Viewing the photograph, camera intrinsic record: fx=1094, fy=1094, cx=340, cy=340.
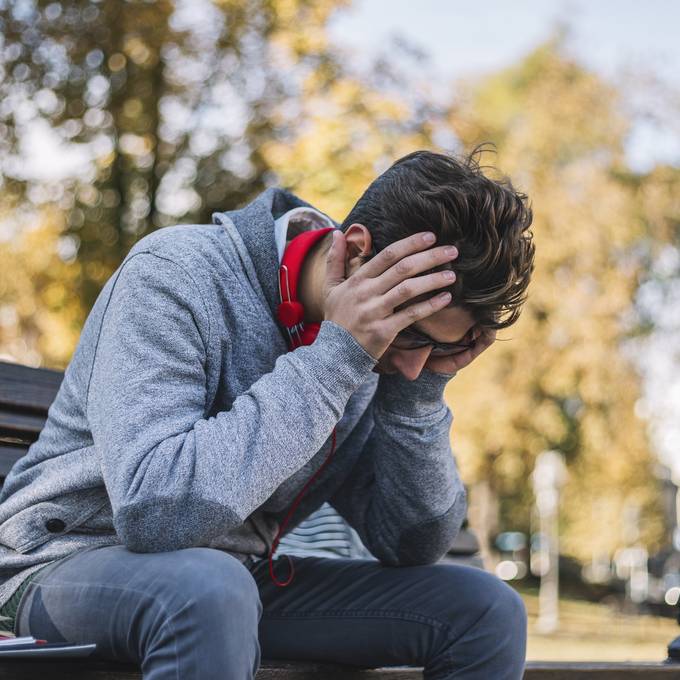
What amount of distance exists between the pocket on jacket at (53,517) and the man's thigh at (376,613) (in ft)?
1.71

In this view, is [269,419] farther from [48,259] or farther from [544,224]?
[544,224]

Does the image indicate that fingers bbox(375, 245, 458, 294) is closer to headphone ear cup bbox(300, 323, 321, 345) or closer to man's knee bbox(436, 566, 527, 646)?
headphone ear cup bbox(300, 323, 321, 345)

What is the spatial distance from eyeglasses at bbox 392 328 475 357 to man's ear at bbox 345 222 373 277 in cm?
17

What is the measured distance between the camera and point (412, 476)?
2.52 metres

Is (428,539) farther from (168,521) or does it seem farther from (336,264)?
(168,521)

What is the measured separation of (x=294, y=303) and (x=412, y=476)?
49 centimetres

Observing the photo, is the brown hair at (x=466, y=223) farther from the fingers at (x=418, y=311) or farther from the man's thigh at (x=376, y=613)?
the man's thigh at (x=376, y=613)

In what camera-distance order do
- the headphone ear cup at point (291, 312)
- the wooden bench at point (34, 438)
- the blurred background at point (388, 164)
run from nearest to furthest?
the headphone ear cup at point (291, 312)
the wooden bench at point (34, 438)
the blurred background at point (388, 164)

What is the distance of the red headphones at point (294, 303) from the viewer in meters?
2.40

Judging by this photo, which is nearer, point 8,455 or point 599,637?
point 8,455

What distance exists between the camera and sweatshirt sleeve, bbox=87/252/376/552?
6.33 feet

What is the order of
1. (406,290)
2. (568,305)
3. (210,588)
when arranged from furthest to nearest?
1. (568,305)
2. (406,290)
3. (210,588)

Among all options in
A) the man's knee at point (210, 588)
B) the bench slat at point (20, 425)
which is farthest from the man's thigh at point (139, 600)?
the bench slat at point (20, 425)

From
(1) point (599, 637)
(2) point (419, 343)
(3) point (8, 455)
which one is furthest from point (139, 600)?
(1) point (599, 637)
